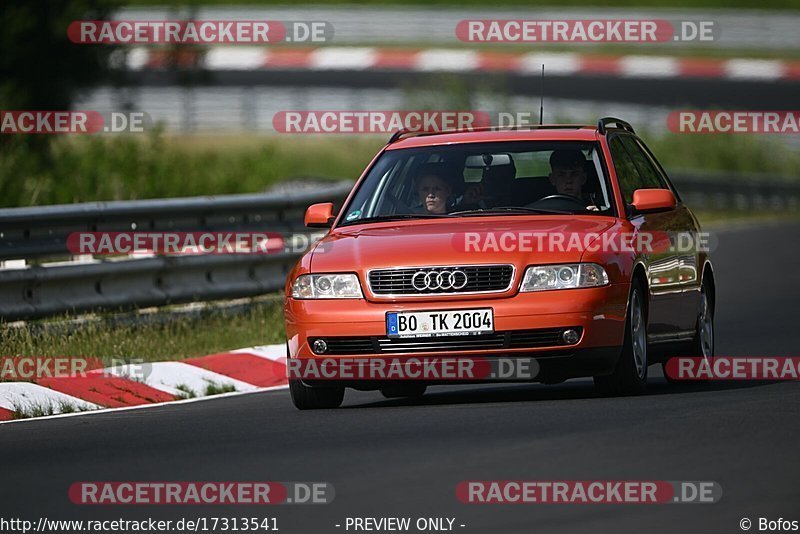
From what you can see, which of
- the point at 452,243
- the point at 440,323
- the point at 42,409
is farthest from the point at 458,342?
the point at 42,409

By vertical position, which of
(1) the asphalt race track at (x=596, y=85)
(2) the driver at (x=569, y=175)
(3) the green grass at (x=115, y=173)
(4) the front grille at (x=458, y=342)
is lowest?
(4) the front grille at (x=458, y=342)

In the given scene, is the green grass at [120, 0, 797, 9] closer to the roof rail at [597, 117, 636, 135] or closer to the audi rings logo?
the roof rail at [597, 117, 636, 135]

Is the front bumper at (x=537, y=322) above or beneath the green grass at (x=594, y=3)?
beneath

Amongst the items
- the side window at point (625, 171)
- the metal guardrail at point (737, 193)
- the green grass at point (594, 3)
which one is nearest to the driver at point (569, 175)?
the side window at point (625, 171)

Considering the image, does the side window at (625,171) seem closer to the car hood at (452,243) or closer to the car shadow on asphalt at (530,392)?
the car hood at (452,243)

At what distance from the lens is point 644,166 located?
41.9 ft

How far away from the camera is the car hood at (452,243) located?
10.5 metres

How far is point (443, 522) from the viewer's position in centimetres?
709

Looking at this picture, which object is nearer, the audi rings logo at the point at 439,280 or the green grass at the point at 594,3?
the audi rings logo at the point at 439,280

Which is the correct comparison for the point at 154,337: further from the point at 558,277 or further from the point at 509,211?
the point at 558,277

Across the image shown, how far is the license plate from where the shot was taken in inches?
409

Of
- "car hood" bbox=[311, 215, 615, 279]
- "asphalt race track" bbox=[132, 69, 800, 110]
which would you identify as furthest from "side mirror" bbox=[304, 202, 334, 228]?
"asphalt race track" bbox=[132, 69, 800, 110]

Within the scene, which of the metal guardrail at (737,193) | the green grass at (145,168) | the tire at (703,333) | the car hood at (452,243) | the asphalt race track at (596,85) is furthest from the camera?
the asphalt race track at (596,85)

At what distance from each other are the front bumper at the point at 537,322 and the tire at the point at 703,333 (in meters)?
1.95
